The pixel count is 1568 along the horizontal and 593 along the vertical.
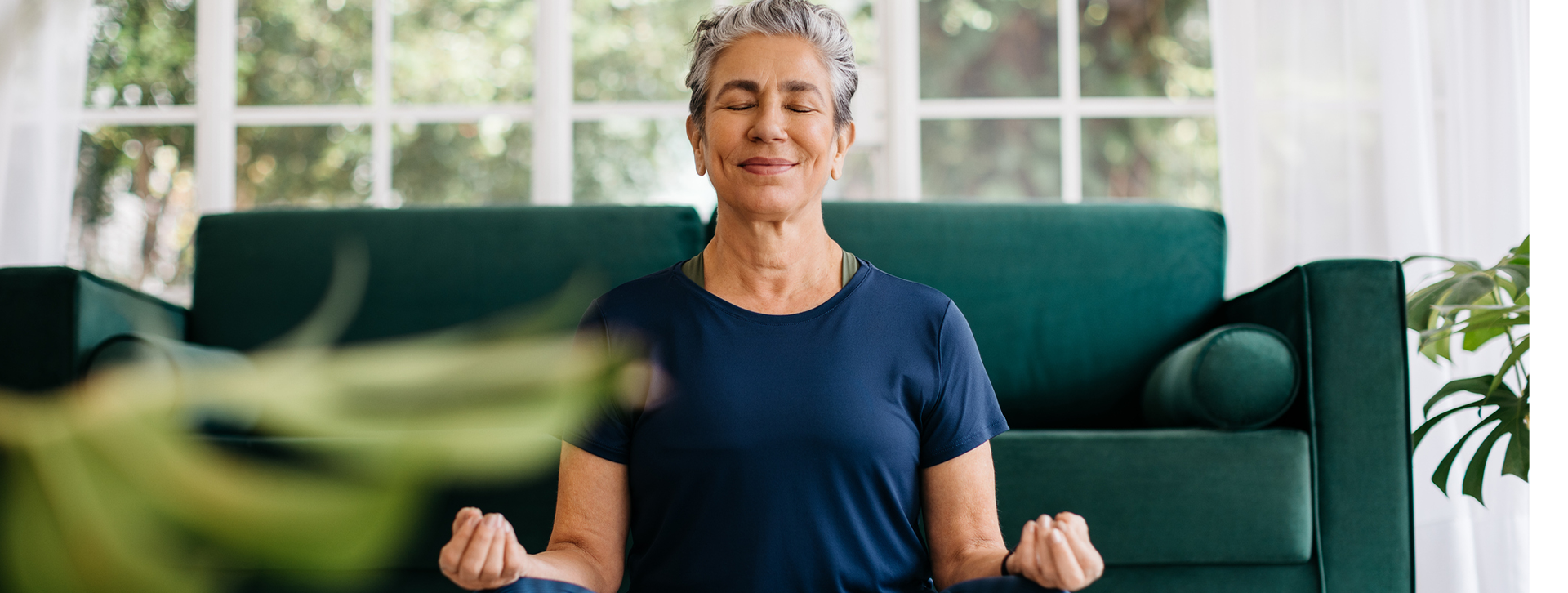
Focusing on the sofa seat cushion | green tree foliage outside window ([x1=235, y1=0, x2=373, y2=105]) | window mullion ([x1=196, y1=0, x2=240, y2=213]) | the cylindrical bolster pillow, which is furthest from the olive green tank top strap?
window mullion ([x1=196, y1=0, x2=240, y2=213])

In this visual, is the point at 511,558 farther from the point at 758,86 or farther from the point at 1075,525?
the point at 758,86

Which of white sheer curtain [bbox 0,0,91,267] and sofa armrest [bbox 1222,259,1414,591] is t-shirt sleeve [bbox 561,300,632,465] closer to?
sofa armrest [bbox 1222,259,1414,591]

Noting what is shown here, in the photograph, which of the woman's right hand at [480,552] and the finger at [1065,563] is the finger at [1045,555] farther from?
the woman's right hand at [480,552]

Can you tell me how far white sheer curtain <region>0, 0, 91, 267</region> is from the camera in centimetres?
280

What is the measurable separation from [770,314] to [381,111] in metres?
2.47

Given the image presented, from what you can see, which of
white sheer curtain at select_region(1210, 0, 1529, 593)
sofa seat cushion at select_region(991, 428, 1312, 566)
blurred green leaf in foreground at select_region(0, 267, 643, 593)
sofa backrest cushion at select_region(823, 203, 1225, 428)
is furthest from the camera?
white sheer curtain at select_region(1210, 0, 1529, 593)

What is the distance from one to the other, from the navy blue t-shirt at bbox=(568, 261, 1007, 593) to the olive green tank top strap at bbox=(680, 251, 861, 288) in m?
0.02

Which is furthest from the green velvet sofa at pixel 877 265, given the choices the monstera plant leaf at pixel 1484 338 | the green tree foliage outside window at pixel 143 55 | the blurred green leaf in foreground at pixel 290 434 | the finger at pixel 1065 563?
the blurred green leaf in foreground at pixel 290 434

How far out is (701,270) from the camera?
3.80 feet

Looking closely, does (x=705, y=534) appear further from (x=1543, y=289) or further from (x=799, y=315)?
(x=1543, y=289)

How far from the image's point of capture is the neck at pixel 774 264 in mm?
1117

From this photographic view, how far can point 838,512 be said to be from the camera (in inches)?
40.0

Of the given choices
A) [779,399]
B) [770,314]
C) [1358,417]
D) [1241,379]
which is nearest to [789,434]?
[779,399]

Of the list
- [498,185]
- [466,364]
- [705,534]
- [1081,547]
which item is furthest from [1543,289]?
[498,185]
